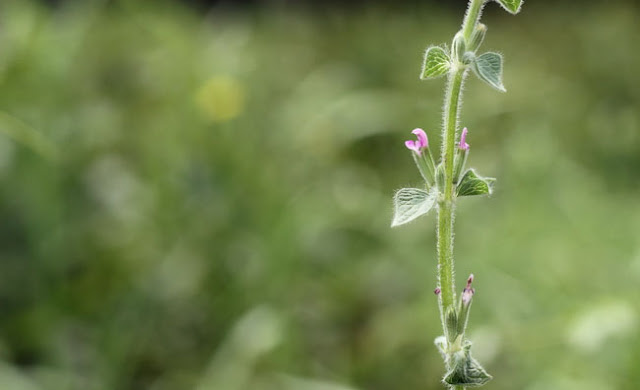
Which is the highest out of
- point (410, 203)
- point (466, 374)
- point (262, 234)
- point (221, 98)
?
point (221, 98)

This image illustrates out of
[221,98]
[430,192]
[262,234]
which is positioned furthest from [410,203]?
[221,98]

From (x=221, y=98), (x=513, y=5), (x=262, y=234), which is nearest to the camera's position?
(x=513, y=5)

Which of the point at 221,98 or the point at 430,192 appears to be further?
the point at 221,98

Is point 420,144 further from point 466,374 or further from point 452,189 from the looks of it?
point 466,374

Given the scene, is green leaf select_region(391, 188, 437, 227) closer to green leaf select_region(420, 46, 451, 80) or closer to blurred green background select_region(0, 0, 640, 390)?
green leaf select_region(420, 46, 451, 80)

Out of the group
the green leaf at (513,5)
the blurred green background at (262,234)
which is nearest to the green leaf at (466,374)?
the green leaf at (513,5)

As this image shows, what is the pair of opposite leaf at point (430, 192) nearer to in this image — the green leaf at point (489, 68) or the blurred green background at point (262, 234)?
the green leaf at point (489, 68)

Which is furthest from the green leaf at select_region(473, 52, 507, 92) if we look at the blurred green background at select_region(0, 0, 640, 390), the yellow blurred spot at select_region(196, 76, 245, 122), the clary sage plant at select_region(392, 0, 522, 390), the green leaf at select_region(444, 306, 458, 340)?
the yellow blurred spot at select_region(196, 76, 245, 122)
